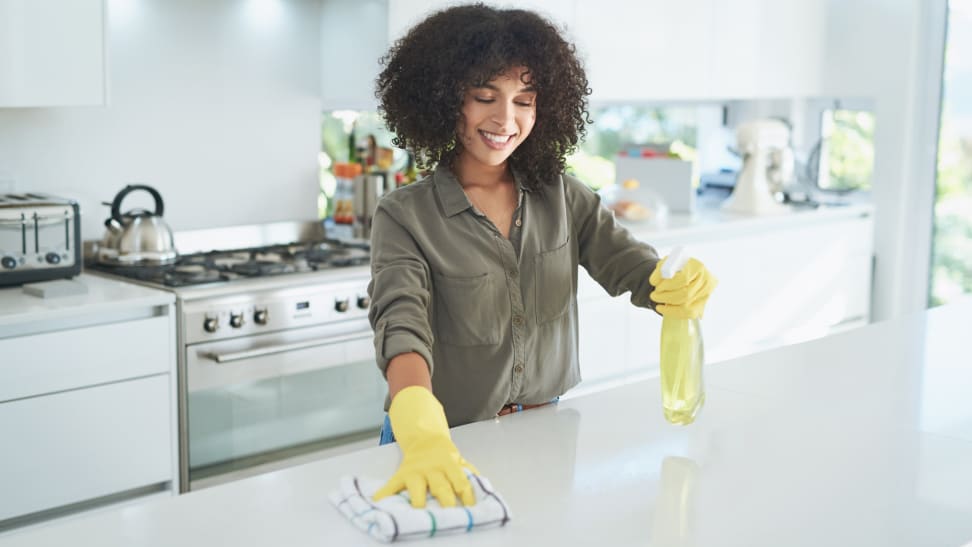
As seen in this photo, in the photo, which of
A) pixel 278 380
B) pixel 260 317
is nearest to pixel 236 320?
pixel 260 317

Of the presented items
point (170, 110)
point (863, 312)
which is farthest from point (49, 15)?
point (863, 312)

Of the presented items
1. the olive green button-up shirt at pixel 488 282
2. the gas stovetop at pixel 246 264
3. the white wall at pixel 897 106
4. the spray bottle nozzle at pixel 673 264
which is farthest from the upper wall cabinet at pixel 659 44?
the spray bottle nozzle at pixel 673 264

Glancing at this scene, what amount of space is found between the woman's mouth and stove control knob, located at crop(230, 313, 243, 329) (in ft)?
3.94

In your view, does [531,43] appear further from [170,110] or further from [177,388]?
[170,110]

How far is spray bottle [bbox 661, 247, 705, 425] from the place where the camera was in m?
1.64

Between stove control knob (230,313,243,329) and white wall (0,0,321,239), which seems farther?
white wall (0,0,321,239)

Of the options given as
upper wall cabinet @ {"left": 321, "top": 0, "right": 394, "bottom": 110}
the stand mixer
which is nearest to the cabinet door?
the stand mixer

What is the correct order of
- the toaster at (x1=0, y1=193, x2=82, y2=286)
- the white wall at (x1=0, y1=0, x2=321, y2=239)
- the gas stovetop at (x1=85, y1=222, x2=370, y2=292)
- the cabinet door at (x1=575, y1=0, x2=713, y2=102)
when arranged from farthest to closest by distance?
the cabinet door at (x1=575, y1=0, x2=713, y2=102), the white wall at (x1=0, y1=0, x2=321, y2=239), the gas stovetop at (x1=85, y1=222, x2=370, y2=292), the toaster at (x1=0, y1=193, x2=82, y2=286)

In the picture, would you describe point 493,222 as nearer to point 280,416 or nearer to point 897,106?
point 280,416

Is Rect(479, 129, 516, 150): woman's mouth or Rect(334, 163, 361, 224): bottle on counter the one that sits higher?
Rect(479, 129, 516, 150): woman's mouth

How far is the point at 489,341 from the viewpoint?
6.00 ft

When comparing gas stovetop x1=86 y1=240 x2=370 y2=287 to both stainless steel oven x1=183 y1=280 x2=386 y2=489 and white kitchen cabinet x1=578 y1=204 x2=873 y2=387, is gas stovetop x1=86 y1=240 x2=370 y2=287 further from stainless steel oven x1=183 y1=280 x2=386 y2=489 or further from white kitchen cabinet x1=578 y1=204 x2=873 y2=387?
white kitchen cabinet x1=578 y1=204 x2=873 y2=387

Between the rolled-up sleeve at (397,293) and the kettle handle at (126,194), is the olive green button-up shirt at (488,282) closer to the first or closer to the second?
the rolled-up sleeve at (397,293)

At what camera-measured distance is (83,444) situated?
8.25 feet
